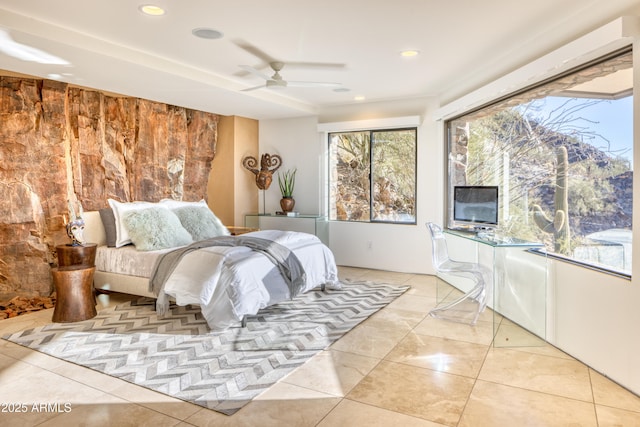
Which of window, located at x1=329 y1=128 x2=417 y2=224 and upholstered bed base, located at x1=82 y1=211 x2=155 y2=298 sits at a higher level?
window, located at x1=329 y1=128 x2=417 y2=224

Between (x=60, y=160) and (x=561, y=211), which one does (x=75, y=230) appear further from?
(x=561, y=211)

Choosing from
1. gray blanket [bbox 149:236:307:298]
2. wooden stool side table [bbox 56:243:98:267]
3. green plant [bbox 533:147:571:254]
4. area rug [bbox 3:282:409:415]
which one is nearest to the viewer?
area rug [bbox 3:282:409:415]

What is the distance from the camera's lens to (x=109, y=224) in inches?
183

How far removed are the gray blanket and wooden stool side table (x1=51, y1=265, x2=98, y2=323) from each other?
592mm

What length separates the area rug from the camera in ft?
8.73

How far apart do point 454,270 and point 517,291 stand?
1.82 feet

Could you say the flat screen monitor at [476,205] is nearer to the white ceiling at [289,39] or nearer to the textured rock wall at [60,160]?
the white ceiling at [289,39]

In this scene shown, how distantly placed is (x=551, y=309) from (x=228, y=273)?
2.58 meters

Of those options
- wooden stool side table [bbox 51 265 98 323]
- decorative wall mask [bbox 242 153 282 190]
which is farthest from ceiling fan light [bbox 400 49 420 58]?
wooden stool side table [bbox 51 265 98 323]

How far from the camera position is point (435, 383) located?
2668 mm

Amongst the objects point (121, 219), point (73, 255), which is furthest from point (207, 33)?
point (73, 255)

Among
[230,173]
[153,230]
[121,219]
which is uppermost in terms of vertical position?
[230,173]

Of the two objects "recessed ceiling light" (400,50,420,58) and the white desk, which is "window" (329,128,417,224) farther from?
the white desk

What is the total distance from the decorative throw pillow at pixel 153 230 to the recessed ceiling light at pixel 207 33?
2.00 metres
